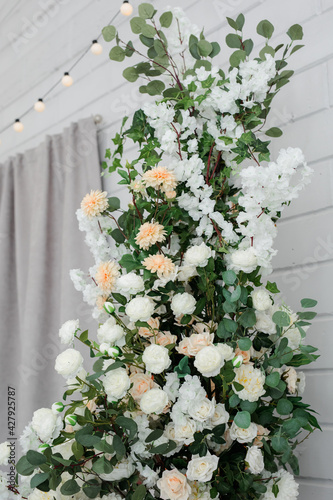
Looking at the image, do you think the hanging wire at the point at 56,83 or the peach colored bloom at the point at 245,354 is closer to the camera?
the peach colored bloom at the point at 245,354

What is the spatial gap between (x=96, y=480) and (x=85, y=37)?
5.31 feet

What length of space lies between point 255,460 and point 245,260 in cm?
31

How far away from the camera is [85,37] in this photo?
201cm

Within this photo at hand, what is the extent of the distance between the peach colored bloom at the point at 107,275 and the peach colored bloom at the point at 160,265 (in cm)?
9

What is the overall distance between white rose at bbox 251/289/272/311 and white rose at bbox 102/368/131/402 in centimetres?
24

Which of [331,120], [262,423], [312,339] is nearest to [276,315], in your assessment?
[262,423]

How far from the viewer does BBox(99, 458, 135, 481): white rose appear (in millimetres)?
877

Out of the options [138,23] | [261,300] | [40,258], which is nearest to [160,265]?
[261,300]

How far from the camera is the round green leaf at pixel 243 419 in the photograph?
824 mm

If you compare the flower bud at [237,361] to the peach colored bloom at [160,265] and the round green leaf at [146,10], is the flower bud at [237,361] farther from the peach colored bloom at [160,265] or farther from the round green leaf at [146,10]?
the round green leaf at [146,10]

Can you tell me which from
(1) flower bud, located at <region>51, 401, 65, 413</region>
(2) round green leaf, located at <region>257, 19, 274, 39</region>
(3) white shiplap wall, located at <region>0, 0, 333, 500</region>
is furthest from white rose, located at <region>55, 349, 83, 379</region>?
(2) round green leaf, located at <region>257, 19, 274, 39</region>

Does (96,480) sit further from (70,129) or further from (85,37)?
(85,37)

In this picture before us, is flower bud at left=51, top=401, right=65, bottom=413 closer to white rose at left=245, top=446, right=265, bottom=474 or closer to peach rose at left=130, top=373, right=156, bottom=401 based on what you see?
peach rose at left=130, top=373, right=156, bottom=401

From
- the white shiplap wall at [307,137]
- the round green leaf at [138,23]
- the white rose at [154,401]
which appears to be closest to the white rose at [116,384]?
the white rose at [154,401]
